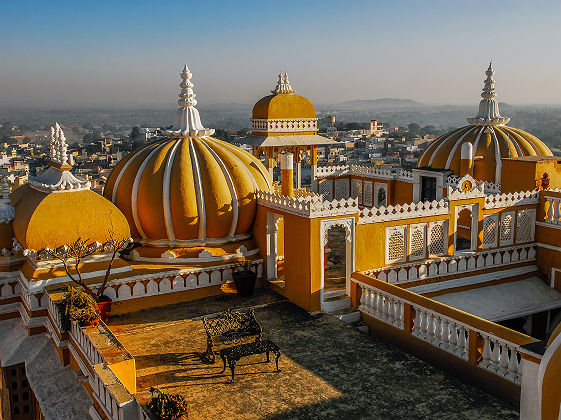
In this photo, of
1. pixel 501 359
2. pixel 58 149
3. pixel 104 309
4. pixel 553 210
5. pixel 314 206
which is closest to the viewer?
pixel 501 359

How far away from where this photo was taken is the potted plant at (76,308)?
33.2ft

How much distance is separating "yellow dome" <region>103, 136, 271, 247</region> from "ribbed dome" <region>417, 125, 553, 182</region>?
9873 millimetres

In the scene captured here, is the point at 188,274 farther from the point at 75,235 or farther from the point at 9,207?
the point at 9,207

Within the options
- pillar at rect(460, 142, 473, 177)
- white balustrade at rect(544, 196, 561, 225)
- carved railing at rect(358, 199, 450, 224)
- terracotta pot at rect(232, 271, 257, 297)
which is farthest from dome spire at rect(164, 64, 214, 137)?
white balustrade at rect(544, 196, 561, 225)

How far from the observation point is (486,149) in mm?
20984

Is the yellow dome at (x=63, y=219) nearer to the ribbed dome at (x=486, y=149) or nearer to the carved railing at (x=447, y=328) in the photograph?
the carved railing at (x=447, y=328)

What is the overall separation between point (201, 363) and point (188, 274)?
3.64 metres

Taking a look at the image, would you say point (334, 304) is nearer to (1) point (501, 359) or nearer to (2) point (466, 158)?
(1) point (501, 359)

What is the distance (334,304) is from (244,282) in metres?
2.25

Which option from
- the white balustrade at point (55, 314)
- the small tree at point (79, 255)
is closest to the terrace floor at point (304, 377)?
the small tree at point (79, 255)

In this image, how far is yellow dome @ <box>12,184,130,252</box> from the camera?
39.0 feet

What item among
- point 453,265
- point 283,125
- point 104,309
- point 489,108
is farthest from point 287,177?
point 489,108

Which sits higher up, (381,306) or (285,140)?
(285,140)

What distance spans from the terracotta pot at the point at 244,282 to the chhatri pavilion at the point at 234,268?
35 centimetres
